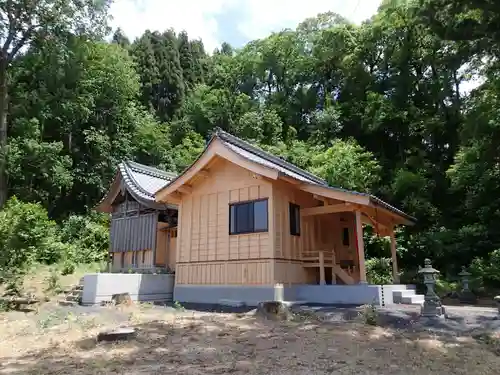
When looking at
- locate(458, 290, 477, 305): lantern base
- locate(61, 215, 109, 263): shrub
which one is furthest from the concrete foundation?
locate(61, 215, 109, 263): shrub

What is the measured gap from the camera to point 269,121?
29.2m

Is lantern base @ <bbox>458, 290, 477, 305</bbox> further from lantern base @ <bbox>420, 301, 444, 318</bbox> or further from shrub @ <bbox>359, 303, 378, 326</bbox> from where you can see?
shrub @ <bbox>359, 303, 378, 326</bbox>

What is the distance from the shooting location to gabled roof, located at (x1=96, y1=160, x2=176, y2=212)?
15445 millimetres

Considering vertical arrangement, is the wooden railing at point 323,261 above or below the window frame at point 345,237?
below

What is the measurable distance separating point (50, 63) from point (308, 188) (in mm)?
23730

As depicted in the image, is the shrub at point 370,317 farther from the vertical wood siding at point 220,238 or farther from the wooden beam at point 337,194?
the vertical wood siding at point 220,238

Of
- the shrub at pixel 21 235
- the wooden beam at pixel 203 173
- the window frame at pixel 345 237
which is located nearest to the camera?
the wooden beam at pixel 203 173

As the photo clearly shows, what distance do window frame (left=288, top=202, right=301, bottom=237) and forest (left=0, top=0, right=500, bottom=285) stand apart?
5.81 meters

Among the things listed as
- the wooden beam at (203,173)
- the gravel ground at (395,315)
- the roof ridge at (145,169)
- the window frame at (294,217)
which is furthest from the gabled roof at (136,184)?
the window frame at (294,217)

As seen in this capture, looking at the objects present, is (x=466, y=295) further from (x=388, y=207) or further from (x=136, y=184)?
(x=136, y=184)

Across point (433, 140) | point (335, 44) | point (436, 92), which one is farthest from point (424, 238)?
point (335, 44)

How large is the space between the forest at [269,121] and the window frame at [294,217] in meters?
5.81

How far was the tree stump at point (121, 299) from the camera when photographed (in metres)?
10.9

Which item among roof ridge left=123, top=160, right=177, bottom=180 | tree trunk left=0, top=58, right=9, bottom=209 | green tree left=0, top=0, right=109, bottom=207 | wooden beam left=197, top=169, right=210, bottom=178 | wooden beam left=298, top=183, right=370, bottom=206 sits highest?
green tree left=0, top=0, right=109, bottom=207
